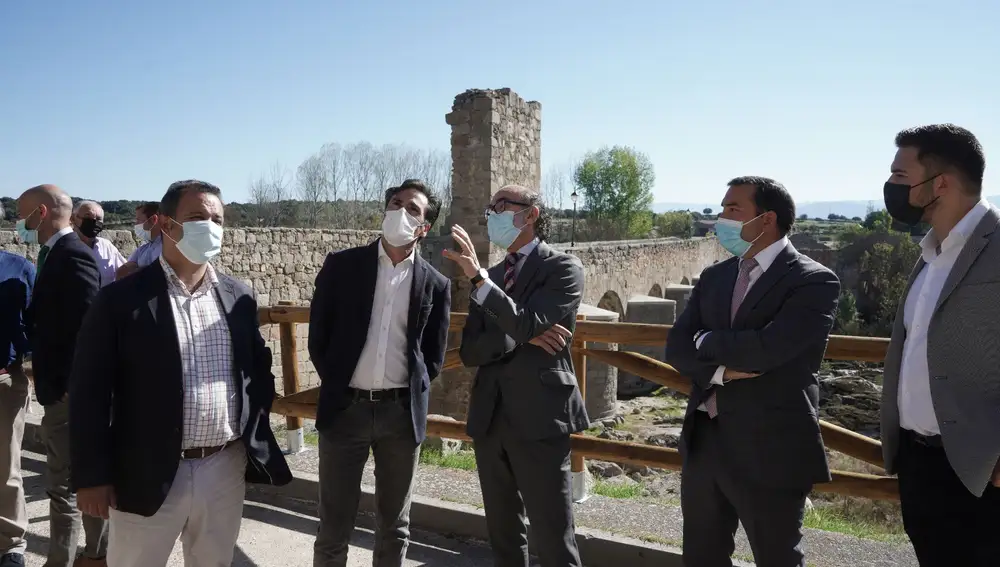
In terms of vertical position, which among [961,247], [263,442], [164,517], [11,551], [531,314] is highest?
[961,247]

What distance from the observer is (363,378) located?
128 inches

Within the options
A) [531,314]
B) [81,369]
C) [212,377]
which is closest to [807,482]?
[531,314]

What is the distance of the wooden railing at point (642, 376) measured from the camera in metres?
3.38

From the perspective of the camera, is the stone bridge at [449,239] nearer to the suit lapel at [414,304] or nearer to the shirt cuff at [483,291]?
the suit lapel at [414,304]

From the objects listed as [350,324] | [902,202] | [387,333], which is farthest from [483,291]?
[902,202]

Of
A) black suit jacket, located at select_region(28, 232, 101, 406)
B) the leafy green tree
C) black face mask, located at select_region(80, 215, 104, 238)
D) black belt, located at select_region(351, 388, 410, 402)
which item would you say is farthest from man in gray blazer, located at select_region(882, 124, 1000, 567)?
the leafy green tree

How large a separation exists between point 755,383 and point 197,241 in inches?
84.2

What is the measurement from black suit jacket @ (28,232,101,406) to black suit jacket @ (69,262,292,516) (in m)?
1.14

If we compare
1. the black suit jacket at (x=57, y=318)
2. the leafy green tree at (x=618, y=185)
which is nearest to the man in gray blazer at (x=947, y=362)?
the black suit jacket at (x=57, y=318)

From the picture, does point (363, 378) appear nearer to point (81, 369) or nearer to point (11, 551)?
point (81, 369)

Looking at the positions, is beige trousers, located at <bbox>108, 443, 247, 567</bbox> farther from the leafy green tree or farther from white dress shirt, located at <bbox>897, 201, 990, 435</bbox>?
the leafy green tree

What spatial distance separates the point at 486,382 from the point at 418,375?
314mm

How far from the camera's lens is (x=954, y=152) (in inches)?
95.0

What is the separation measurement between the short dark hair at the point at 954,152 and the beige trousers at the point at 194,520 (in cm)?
264
